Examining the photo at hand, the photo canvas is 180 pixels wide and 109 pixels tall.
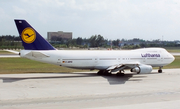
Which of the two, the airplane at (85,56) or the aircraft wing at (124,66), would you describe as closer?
the airplane at (85,56)

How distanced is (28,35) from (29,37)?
0.85ft

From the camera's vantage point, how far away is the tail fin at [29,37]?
2945cm

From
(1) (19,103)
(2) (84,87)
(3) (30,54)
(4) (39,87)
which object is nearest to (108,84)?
(2) (84,87)

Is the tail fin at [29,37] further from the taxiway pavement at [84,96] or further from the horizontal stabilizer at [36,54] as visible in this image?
the taxiway pavement at [84,96]

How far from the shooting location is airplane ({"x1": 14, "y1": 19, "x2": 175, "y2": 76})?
98.3 feet

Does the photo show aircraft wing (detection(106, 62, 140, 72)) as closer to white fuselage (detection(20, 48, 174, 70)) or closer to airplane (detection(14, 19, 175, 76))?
airplane (detection(14, 19, 175, 76))

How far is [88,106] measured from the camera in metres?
16.8

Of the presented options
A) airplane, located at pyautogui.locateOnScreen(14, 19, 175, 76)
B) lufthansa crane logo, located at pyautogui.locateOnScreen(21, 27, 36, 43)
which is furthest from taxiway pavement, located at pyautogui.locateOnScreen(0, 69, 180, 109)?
lufthansa crane logo, located at pyautogui.locateOnScreen(21, 27, 36, 43)

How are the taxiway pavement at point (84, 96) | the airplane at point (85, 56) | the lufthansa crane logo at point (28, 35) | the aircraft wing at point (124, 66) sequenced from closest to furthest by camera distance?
1. the taxiway pavement at point (84, 96)
2. the lufthansa crane logo at point (28, 35)
3. the airplane at point (85, 56)
4. the aircraft wing at point (124, 66)

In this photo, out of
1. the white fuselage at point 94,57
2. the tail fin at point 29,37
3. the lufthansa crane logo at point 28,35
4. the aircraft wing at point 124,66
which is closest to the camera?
the tail fin at point 29,37

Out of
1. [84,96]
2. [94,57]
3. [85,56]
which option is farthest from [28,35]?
[84,96]

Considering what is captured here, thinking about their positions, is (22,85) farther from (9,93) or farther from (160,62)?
(160,62)

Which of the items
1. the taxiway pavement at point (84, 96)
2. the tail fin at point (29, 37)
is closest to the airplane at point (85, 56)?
the tail fin at point (29, 37)

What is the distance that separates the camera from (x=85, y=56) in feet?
109
